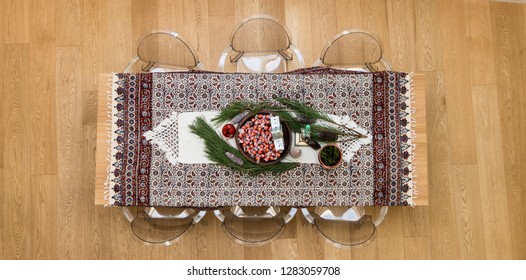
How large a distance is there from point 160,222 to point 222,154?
0.62 meters

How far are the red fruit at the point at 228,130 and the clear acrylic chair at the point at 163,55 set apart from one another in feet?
1.92

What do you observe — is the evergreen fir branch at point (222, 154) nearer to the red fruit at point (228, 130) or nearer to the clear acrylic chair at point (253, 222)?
the red fruit at point (228, 130)

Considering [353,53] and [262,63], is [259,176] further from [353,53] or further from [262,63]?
[353,53]

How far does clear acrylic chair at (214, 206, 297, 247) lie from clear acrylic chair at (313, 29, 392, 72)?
944mm

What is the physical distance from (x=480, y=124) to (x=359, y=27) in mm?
1060

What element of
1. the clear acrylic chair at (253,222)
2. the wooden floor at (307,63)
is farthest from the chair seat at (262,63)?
the clear acrylic chair at (253,222)

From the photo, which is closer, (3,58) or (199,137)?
(199,137)

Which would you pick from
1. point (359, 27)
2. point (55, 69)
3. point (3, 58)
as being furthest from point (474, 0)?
point (3, 58)

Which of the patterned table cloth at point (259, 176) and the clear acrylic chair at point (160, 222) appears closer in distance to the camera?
the patterned table cloth at point (259, 176)

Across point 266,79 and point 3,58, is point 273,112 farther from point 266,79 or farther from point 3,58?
point 3,58

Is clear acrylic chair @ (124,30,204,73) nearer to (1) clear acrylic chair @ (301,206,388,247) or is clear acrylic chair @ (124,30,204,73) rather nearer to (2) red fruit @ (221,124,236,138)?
(2) red fruit @ (221,124,236,138)

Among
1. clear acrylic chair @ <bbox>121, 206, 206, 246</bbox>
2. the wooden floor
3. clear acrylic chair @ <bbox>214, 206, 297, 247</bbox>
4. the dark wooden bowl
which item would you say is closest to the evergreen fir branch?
the dark wooden bowl

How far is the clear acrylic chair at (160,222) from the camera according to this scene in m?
2.54

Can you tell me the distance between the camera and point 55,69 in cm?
296
